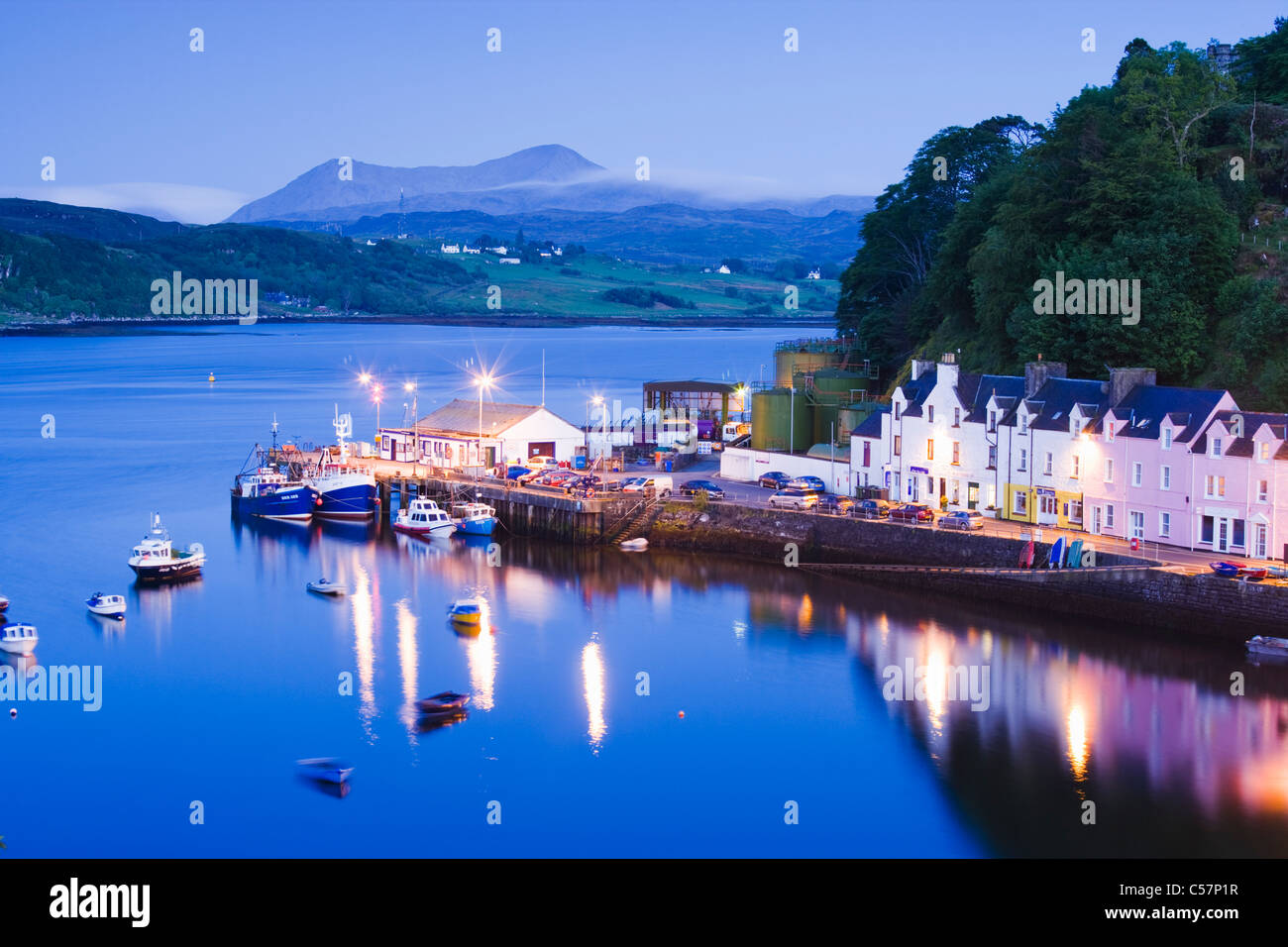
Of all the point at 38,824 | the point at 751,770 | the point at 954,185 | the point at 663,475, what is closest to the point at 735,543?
the point at 663,475

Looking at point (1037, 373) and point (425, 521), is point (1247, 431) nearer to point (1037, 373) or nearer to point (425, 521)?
point (1037, 373)

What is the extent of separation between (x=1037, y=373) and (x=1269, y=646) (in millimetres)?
12028

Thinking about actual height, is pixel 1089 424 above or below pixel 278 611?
above

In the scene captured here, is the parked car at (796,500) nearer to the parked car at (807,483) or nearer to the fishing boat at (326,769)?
the parked car at (807,483)

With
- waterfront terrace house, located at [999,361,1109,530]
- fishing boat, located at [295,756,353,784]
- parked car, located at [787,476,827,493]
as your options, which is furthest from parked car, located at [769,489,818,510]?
Result: fishing boat, located at [295,756,353,784]

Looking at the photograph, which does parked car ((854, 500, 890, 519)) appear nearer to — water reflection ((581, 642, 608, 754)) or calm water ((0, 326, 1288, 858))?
calm water ((0, 326, 1288, 858))

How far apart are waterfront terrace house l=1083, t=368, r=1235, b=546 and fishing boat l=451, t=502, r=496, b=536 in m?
20.0

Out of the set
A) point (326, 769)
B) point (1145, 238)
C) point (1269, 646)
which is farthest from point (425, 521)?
point (1269, 646)

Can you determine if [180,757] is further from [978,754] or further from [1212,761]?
[1212,761]

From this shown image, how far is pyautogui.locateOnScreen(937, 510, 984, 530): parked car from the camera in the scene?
38.9m

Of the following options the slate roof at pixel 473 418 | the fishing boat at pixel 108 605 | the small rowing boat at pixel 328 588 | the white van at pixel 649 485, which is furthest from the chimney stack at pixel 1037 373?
the fishing boat at pixel 108 605

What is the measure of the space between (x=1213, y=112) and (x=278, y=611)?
36979 mm

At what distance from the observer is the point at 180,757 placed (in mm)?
27578

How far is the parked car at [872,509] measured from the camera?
41844 mm
